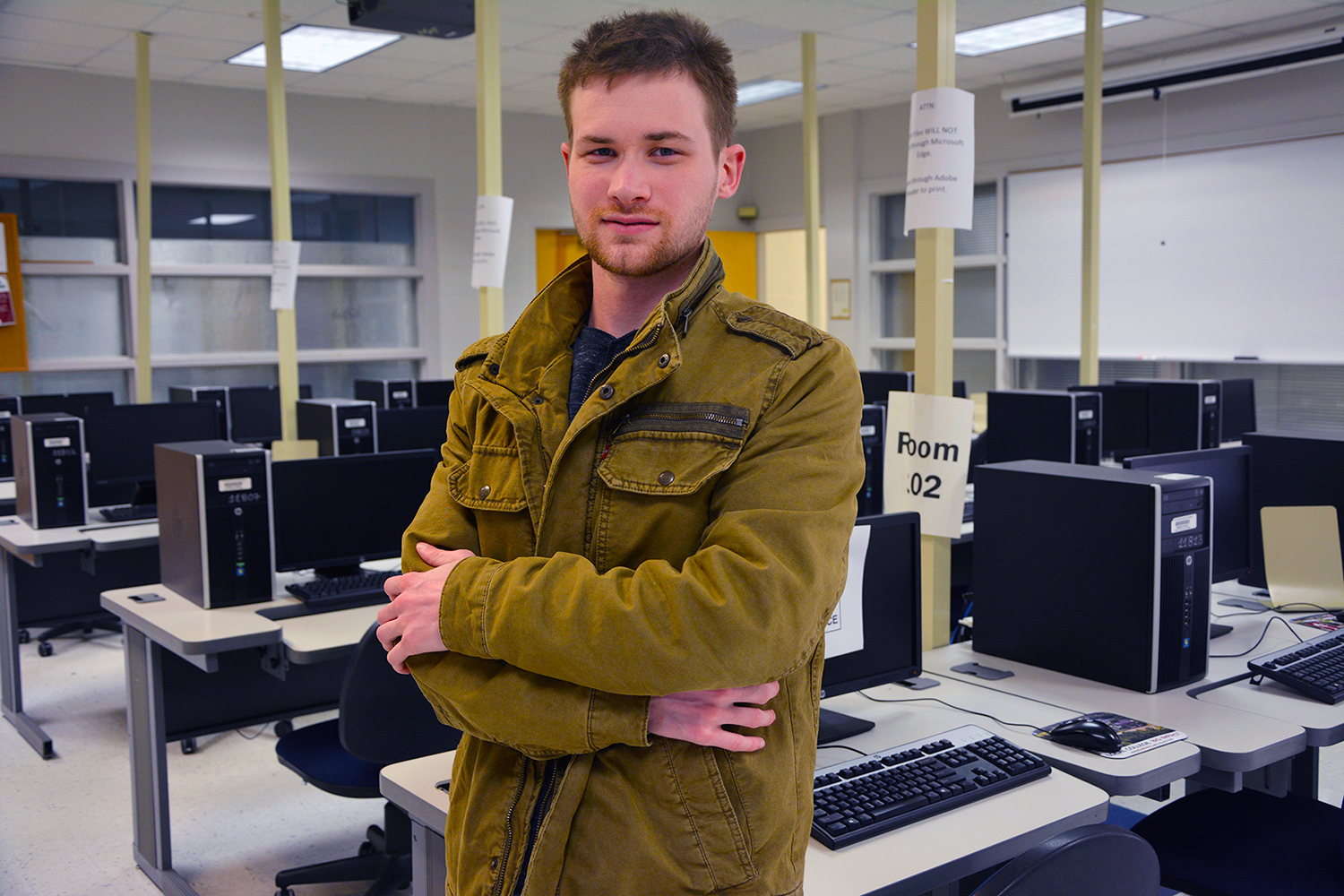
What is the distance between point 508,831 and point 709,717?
263 millimetres

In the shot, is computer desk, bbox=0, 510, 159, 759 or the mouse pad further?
computer desk, bbox=0, 510, 159, 759

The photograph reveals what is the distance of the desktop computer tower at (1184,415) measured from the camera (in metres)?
5.36

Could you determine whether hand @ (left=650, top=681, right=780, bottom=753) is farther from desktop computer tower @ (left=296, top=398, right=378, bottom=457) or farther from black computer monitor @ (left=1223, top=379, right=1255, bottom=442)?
black computer monitor @ (left=1223, top=379, right=1255, bottom=442)

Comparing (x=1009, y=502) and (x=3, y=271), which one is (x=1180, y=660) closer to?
(x=1009, y=502)

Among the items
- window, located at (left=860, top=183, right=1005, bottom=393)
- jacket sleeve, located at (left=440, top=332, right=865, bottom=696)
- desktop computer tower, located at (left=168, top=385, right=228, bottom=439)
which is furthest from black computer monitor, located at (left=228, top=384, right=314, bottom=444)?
jacket sleeve, located at (left=440, top=332, right=865, bottom=696)

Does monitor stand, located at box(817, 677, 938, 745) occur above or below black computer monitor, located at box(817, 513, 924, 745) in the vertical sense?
below

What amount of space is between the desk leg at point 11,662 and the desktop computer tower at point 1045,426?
3.91 metres

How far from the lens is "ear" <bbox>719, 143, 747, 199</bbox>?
47.7 inches

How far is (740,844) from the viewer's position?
1.08m

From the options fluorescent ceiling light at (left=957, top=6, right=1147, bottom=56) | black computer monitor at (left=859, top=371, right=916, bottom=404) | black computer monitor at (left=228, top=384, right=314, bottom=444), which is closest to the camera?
black computer monitor at (left=859, top=371, right=916, bottom=404)

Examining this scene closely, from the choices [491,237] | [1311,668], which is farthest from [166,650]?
[1311,668]

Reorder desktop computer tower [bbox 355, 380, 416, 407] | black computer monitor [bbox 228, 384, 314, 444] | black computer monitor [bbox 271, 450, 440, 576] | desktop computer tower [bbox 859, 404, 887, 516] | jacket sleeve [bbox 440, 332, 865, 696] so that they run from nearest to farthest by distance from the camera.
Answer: jacket sleeve [bbox 440, 332, 865, 696] → black computer monitor [bbox 271, 450, 440, 576] → desktop computer tower [bbox 859, 404, 887, 516] → black computer monitor [bbox 228, 384, 314, 444] → desktop computer tower [bbox 355, 380, 416, 407]

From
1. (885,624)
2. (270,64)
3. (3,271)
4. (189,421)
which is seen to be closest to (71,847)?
(189,421)

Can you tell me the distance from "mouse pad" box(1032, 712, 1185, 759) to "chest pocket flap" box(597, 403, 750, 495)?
1201mm
